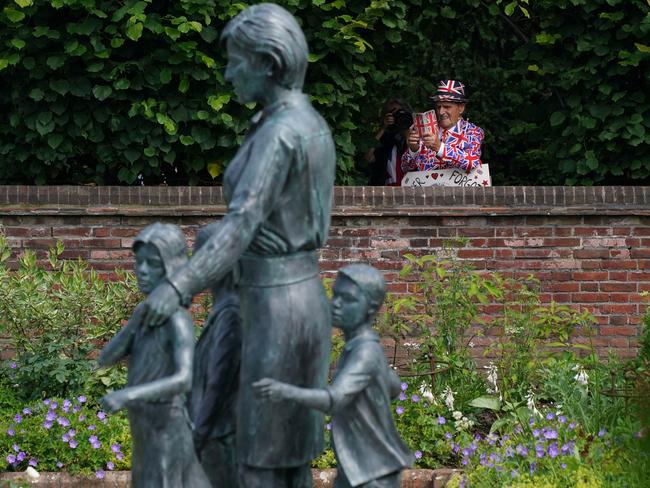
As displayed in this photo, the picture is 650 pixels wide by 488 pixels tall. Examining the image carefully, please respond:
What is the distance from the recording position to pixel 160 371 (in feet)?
14.8

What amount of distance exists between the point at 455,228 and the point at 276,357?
15.3 feet

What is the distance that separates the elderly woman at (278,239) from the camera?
14.4 feet

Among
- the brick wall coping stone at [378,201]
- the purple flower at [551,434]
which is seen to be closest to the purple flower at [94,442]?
the brick wall coping stone at [378,201]

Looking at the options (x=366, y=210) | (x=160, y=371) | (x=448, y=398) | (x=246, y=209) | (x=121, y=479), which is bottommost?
(x=121, y=479)

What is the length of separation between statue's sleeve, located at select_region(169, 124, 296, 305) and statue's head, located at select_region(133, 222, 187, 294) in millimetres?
215

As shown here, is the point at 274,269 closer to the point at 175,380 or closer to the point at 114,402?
the point at 175,380

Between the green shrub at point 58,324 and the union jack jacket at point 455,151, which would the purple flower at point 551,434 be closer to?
the green shrub at point 58,324

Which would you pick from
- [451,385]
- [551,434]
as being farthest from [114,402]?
[451,385]

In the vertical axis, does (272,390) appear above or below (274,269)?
below

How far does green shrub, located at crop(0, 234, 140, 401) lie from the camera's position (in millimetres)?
7641

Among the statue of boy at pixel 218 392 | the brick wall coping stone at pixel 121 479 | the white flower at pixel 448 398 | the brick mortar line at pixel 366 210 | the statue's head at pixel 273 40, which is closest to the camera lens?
the statue's head at pixel 273 40

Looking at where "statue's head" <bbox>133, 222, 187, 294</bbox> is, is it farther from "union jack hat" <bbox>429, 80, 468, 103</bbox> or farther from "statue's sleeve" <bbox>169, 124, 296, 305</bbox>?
"union jack hat" <bbox>429, 80, 468, 103</bbox>

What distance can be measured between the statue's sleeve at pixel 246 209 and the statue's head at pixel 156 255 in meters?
0.21

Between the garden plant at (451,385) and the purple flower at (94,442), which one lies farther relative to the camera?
the purple flower at (94,442)
